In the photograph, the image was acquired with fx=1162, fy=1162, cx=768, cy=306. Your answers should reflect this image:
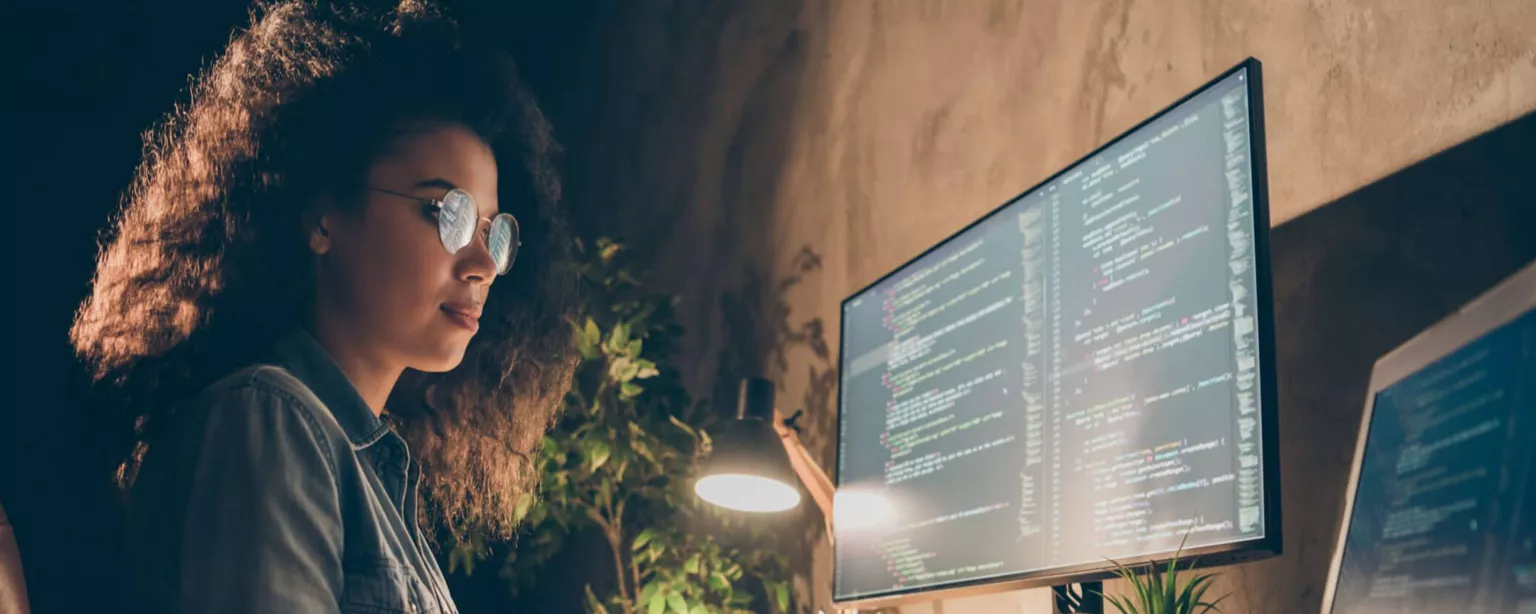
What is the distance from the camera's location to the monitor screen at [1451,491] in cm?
75

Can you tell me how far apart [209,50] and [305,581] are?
132 inches

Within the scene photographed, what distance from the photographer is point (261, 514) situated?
0.84m

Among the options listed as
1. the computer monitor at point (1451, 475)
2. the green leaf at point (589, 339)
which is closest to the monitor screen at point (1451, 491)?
the computer monitor at point (1451, 475)

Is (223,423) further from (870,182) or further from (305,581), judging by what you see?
(870,182)

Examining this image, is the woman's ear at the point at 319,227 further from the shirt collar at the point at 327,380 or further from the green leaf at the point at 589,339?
the green leaf at the point at 589,339

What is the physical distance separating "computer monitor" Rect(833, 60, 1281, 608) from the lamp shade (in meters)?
0.28

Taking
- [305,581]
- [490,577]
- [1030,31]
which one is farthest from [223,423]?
[490,577]

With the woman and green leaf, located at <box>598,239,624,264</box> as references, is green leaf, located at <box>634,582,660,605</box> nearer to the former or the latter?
green leaf, located at <box>598,239,624,264</box>

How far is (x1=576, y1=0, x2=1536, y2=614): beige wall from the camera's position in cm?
131

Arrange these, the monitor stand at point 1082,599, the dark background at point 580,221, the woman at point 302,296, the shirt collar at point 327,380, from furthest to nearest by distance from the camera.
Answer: the monitor stand at point 1082,599
the dark background at point 580,221
the shirt collar at point 327,380
the woman at point 302,296

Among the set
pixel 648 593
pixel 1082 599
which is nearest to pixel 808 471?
pixel 648 593

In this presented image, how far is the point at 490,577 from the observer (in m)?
3.92

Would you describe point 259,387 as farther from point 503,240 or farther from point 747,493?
point 747,493

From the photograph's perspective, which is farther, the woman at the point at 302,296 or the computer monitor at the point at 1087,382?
the computer monitor at the point at 1087,382
